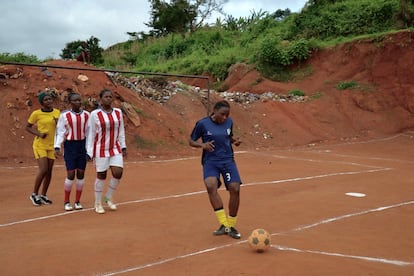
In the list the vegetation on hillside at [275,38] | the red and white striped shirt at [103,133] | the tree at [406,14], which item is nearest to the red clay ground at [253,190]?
the red and white striped shirt at [103,133]

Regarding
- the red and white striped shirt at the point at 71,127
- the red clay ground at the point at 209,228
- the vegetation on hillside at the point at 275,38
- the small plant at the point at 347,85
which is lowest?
the red clay ground at the point at 209,228

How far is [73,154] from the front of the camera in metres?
8.40

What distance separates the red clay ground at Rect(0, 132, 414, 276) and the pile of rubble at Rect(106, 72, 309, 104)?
10.0 metres

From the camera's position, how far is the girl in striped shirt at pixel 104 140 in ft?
25.9

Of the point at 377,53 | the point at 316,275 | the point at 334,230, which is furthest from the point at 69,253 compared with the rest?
the point at 377,53

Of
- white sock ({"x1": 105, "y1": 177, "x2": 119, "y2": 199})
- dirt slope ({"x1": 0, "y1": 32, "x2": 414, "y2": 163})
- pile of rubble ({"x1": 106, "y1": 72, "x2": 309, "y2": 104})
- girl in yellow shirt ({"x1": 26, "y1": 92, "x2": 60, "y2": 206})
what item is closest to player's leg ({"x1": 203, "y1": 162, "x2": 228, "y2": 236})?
Result: white sock ({"x1": 105, "y1": 177, "x2": 119, "y2": 199})

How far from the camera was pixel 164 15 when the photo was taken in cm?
4803

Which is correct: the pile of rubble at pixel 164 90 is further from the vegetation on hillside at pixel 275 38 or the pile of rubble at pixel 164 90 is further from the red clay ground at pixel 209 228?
the red clay ground at pixel 209 228

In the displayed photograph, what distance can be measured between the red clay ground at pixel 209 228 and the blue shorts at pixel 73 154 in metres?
0.84

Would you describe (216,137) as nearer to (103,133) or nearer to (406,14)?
(103,133)

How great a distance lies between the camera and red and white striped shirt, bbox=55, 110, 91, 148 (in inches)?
328

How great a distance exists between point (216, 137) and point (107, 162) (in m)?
2.26

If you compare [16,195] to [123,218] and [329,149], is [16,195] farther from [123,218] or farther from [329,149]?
[329,149]

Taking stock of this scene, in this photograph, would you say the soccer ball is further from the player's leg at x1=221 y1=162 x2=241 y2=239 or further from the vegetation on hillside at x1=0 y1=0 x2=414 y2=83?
the vegetation on hillside at x1=0 y1=0 x2=414 y2=83
